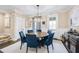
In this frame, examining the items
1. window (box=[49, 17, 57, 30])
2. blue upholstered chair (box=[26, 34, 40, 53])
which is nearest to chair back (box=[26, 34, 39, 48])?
blue upholstered chair (box=[26, 34, 40, 53])

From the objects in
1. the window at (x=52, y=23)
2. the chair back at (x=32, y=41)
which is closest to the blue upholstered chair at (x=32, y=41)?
the chair back at (x=32, y=41)

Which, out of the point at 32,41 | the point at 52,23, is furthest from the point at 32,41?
the point at 52,23

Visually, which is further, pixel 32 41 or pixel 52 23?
pixel 52 23

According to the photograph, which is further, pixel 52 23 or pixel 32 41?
pixel 52 23

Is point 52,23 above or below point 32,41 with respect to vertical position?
above

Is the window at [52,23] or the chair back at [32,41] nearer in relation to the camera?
the chair back at [32,41]

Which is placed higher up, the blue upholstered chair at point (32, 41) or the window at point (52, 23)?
the window at point (52, 23)

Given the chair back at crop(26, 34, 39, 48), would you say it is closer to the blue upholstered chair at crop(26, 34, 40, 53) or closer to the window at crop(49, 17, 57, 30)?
the blue upholstered chair at crop(26, 34, 40, 53)

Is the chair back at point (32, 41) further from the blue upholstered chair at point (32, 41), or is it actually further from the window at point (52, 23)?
the window at point (52, 23)

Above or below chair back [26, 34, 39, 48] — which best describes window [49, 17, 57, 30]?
above

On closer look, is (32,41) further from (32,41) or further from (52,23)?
(52,23)

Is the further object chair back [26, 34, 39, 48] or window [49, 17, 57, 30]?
window [49, 17, 57, 30]

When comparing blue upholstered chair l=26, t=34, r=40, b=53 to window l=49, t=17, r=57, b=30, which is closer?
blue upholstered chair l=26, t=34, r=40, b=53

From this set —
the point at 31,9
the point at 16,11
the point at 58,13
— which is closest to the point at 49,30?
the point at 58,13
